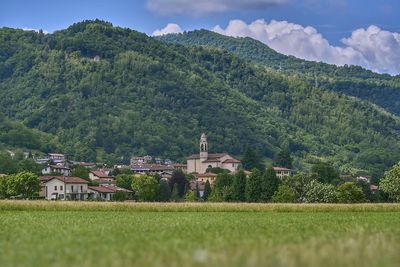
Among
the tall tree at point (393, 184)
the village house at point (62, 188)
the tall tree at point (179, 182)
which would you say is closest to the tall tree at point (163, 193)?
the tall tree at point (179, 182)

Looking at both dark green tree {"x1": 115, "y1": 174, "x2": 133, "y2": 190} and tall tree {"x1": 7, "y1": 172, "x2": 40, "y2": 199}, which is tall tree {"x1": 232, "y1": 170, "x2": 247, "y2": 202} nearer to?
tall tree {"x1": 7, "y1": 172, "x2": 40, "y2": 199}

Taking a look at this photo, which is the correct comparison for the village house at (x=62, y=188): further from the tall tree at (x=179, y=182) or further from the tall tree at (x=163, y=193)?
the tall tree at (x=179, y=182)

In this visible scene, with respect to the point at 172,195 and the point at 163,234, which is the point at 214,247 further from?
the point at 172,195

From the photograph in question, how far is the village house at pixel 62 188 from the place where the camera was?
161 metres

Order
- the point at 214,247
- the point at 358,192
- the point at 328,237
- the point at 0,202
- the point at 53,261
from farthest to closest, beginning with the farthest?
1. the point at 358,192
2. the point at 0,202
3. the point at 328,237
4. the point at 214,247
5. the point at 53,261

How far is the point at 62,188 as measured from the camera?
532ft

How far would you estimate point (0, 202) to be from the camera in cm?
7469

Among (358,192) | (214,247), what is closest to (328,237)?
(214,247)

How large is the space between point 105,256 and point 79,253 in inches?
47.7

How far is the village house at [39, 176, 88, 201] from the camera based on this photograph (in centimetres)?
16088

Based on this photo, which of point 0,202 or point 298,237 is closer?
point 298,237

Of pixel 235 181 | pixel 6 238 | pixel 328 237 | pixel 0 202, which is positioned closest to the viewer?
pixel 328 237

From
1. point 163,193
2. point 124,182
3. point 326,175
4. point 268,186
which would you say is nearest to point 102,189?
point 163,193

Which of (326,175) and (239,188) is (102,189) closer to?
(239,188)
